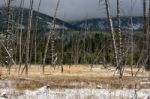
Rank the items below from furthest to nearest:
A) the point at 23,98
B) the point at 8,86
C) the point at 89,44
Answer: the point at 89,44 → the point at 8,86 → the point at 23,98

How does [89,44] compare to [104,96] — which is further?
[89,44]

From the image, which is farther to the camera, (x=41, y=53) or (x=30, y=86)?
(x=41, y=53)

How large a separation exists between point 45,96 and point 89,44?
430 feet

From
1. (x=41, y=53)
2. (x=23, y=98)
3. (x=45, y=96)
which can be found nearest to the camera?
(x=23, y=98)

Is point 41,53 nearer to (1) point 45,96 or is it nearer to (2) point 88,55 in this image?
(2) point 88,55

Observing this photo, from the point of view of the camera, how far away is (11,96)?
65.1 feet

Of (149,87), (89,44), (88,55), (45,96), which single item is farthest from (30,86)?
(89,44)

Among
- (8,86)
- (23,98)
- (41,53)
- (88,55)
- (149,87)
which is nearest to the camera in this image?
(23,98)

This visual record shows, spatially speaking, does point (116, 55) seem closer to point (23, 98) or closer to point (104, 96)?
point (104, 96)

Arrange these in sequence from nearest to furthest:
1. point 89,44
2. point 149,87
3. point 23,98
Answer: point 23,98, point 149,87, point 89,44

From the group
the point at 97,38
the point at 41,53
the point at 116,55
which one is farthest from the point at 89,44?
the point at 116,55

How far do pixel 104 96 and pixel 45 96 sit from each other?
2.86 m

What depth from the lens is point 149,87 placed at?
2739cm

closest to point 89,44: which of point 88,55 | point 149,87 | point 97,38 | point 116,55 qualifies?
point 97,38
